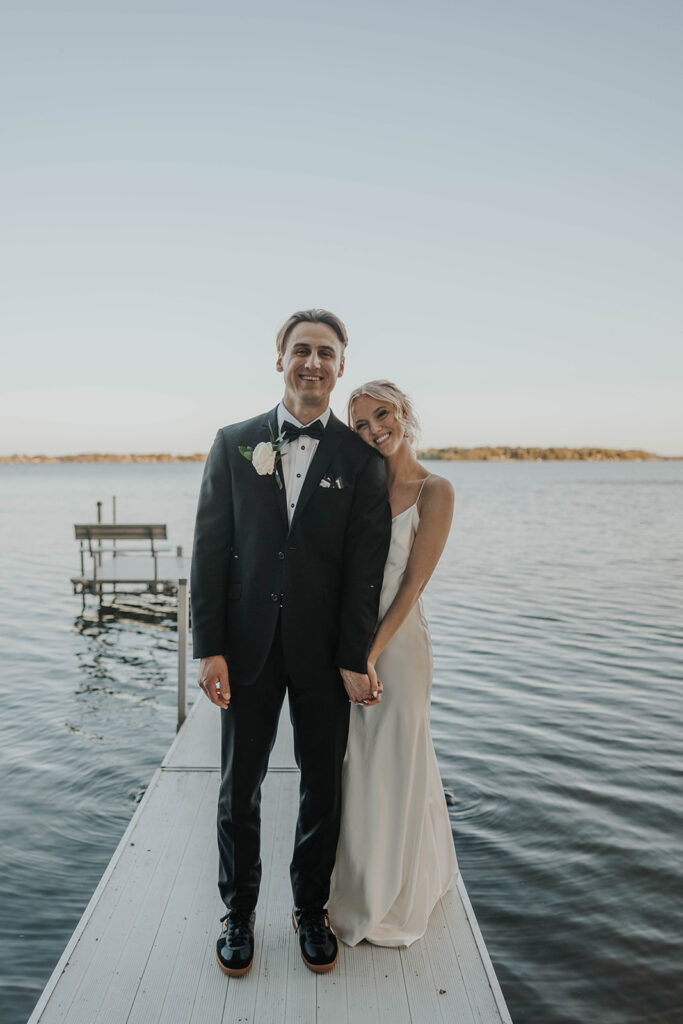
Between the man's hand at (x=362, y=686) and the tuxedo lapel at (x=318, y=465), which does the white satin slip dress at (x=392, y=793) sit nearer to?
the man's hand at (x=362, y=686)

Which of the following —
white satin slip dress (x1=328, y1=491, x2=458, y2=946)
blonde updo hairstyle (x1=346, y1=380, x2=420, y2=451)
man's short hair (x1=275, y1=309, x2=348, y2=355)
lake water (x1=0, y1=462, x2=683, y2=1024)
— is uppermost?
man's short hair (x1=275, y1=309, x2=348, y2=355)

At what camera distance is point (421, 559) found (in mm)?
2766

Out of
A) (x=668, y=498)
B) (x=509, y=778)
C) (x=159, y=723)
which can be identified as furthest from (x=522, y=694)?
(x=668, y=498)

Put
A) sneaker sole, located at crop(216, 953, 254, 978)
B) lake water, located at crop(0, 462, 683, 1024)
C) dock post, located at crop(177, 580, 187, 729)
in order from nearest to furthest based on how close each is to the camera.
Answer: sneaker sole, located at crop(216, 953, 254, 978) → lake water, located at crop(0, 462, 683, 1024) → dock post, located at crop(177, 580, 187, 729)

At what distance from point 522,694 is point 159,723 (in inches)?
149

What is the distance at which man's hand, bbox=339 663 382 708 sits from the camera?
2590 millimetres

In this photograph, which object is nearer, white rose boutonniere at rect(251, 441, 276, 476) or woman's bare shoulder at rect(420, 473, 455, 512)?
white rose boutonniere at rect(251, 441, 276, 476)

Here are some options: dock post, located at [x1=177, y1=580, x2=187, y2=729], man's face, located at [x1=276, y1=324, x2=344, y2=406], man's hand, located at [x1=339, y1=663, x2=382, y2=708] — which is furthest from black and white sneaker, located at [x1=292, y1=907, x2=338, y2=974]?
dock post, located at [x1=177, y1=580, x2=187, y2=729]

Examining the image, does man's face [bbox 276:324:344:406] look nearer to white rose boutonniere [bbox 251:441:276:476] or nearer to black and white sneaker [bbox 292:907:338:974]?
white rose boutonniere [bbox 251:441:276:476]

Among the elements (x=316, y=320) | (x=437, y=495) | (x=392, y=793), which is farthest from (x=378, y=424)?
(x=392, y=793)

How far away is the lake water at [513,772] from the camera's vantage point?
382 centimetres

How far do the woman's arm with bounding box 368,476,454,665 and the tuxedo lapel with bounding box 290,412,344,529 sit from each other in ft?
1.38

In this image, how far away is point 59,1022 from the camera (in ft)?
7.36

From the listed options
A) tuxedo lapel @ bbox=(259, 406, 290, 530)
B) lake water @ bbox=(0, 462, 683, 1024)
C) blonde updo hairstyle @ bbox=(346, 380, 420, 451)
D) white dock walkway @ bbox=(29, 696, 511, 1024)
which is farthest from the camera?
lake water @ bbox=(0, 462, 683, 1024)
